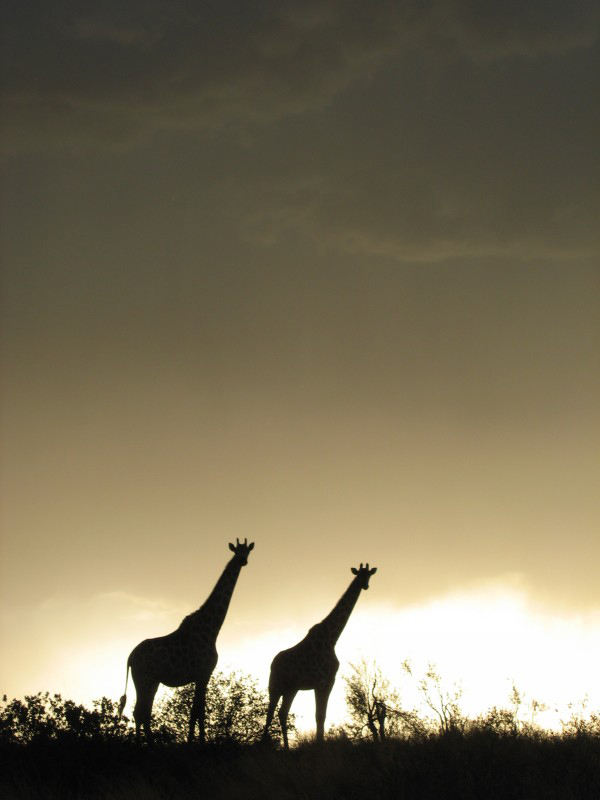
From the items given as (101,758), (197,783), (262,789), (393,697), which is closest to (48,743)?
(101,758)

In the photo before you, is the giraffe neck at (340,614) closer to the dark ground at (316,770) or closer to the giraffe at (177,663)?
the giraffe at (177,663)

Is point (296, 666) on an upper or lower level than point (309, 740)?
upper

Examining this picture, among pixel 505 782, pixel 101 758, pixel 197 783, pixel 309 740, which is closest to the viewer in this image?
pixel 505 782

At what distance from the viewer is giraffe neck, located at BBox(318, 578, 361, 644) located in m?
25.1

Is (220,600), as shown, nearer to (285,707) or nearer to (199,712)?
(285,707)

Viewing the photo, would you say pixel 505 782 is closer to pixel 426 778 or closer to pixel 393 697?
pixel 426 778

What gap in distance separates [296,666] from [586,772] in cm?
788

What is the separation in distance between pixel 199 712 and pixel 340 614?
460 centimetres

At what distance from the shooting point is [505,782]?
57.3 feet

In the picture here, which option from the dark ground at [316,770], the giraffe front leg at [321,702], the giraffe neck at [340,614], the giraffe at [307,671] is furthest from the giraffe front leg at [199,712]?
the giraffe neck at [340,614]

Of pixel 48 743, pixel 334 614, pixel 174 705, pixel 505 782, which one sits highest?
pixel 334 614

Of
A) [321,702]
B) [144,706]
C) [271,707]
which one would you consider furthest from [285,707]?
[144,706]

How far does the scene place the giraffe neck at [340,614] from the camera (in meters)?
25.1

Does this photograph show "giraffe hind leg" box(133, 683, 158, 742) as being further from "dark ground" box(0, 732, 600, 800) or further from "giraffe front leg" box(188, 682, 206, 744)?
"dark ground" box(0, 732, 600, 800)
